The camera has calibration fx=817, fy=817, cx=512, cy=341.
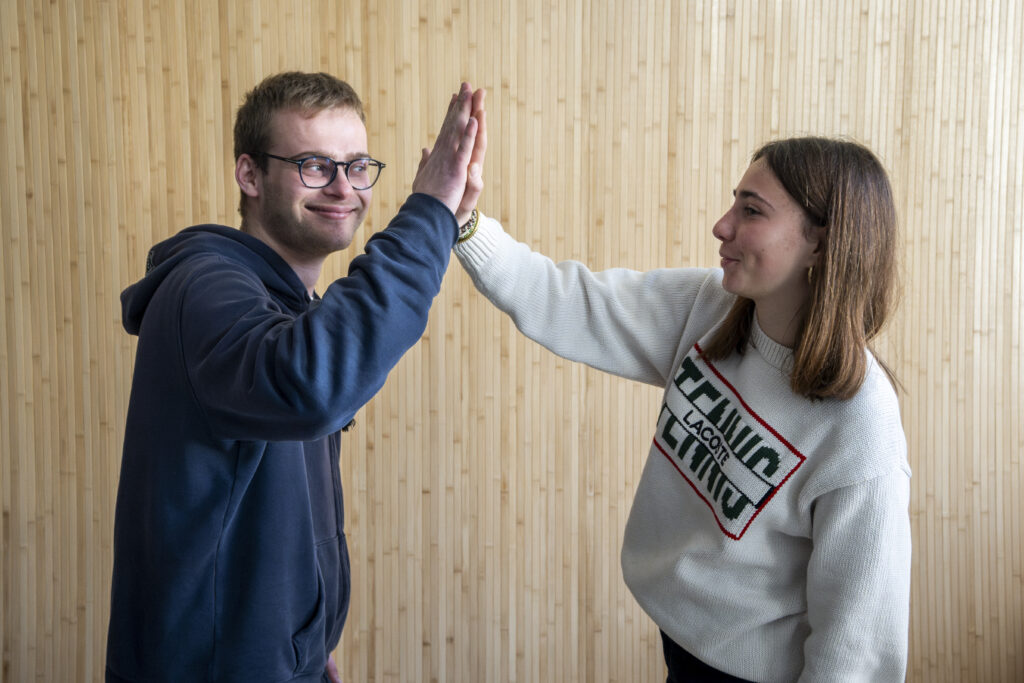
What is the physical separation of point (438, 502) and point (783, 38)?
68.7 inches

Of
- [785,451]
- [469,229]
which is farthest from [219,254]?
[785,451]

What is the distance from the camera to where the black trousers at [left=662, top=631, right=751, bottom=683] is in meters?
1.58

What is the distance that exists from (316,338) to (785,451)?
91cm

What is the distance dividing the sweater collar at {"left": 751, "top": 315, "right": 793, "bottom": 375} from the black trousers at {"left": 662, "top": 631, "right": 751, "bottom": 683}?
0.60m

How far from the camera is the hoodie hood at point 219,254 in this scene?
1351mm

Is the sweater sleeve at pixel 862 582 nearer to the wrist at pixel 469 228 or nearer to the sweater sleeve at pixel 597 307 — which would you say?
the sweater sleeve at pixel 597 307

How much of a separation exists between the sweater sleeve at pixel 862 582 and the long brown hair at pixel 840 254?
19 cm

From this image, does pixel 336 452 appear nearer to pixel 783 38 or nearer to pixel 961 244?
pixel 783 38

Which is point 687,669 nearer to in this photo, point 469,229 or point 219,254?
point 469,229

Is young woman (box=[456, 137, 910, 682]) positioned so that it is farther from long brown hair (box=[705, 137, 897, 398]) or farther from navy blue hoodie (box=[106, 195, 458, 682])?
navy blue hoodie (box=[106, 195, 458, 682])

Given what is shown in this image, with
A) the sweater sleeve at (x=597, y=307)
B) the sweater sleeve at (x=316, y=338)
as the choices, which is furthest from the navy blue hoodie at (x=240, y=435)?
the sweater sleeve at (x=597, y=307)

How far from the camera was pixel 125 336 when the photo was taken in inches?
95.9

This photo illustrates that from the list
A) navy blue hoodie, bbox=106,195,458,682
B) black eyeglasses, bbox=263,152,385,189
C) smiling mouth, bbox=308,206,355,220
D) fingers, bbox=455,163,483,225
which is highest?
black eyeglasses, bbox=263,152,385,189

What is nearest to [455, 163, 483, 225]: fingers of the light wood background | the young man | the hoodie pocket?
the young man
